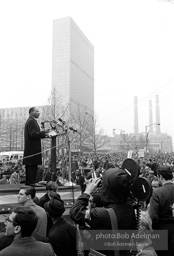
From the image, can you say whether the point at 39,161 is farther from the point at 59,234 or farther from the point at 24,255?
the point at 24,255

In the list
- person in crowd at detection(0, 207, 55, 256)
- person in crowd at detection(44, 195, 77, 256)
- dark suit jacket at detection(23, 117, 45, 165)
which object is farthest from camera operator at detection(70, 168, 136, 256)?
dark suit jacket at detection(23, 117, 45, 165)

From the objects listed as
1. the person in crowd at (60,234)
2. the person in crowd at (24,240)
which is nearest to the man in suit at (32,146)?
the person in crowd at (60,234)

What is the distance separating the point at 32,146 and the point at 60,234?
3.20 meters

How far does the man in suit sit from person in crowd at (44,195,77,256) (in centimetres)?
270

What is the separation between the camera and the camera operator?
2598 millimetres

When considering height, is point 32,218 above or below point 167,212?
above

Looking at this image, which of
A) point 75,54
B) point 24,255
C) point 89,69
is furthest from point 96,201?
point 89,69

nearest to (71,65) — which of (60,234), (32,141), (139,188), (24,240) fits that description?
(32,141)

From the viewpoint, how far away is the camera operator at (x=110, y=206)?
2598 millimetres

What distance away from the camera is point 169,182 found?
4.57 meters

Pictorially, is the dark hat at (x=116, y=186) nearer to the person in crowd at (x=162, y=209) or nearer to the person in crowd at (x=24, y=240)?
the person in crowd at (x=24, y=240)

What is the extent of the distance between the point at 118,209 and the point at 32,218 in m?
0.84

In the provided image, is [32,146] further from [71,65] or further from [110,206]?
[71,65]

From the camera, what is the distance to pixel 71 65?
342 ft
